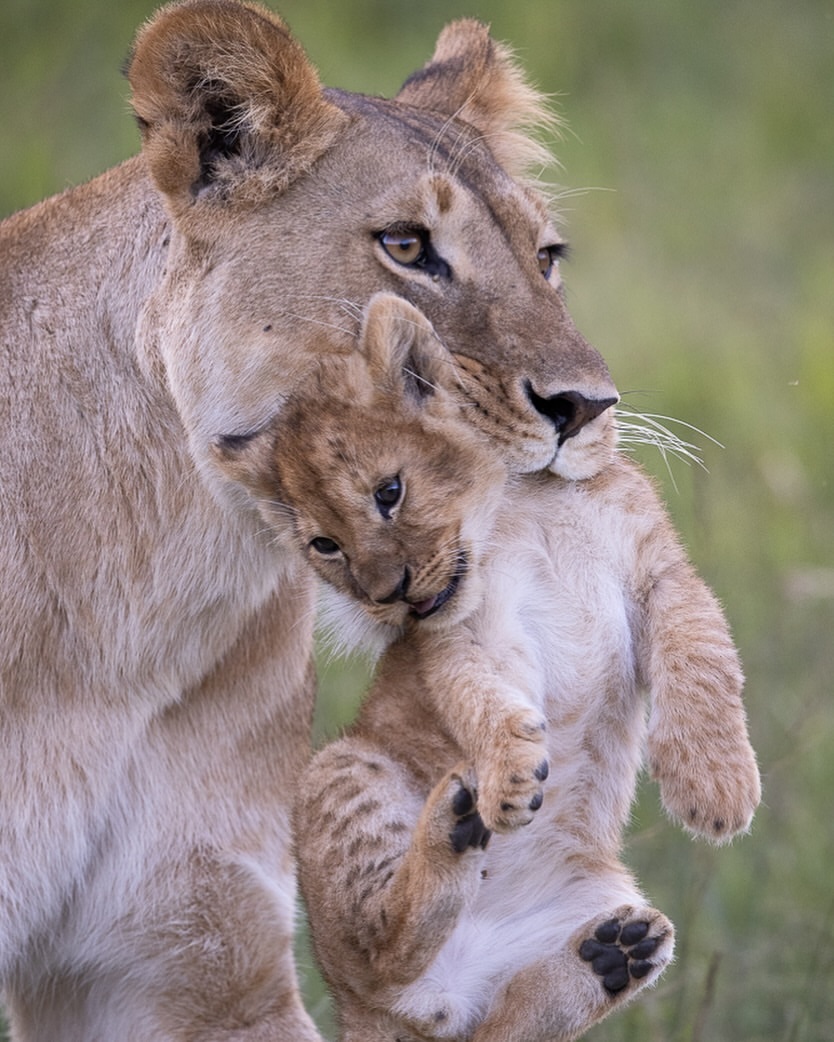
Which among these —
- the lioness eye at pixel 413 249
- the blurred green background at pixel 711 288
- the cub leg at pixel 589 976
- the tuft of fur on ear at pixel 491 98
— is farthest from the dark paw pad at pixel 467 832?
the tuft of fur on ear at pixel 491 98

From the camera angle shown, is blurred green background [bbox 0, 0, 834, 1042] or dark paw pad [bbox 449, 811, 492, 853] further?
blurred green background [bbox 0, 0, 834, 1042]

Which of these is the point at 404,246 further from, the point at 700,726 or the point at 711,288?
the point at 711,288

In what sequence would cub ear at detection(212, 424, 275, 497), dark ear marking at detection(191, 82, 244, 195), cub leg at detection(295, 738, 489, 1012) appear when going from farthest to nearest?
dark ear marking at detection(191, 82, 244, 195)
cub ear at detection(212, 424, 275, 497)
cub leg at detection(295, 738, 489, 1012)

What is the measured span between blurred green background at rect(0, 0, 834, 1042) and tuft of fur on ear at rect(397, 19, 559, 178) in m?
0.31

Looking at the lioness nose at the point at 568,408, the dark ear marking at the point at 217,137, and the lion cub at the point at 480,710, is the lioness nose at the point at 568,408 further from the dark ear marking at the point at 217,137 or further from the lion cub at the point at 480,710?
the dark ear marking at the point at 217,137

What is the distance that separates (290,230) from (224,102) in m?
0.20

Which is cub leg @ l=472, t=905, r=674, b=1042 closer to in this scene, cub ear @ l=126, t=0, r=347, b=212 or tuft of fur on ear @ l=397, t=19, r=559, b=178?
cub ear @ l=126, t=0, r=347, b=212

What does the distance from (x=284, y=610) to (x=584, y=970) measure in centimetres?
90

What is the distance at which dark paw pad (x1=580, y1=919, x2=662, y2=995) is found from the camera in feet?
7.16

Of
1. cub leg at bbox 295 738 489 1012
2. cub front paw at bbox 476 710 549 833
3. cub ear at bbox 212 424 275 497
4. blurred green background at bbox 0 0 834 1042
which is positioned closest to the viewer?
cub front paw at bbox 476 710 549 833

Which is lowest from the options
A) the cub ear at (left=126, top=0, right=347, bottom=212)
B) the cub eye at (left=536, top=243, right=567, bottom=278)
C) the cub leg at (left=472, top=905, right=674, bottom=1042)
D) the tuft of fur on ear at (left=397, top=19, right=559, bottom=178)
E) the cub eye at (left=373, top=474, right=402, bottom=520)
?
the cub leg at (left=472, top=905, right=674, bottom=1042)

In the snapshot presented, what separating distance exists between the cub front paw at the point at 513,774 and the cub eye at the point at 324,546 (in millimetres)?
291

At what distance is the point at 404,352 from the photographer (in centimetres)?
217

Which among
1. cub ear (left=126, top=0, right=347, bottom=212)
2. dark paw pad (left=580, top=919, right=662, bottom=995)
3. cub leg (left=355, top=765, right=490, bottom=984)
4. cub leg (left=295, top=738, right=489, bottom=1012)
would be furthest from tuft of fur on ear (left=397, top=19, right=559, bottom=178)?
dark paw pad (left=580, top=919, right=662, bottom=995)
